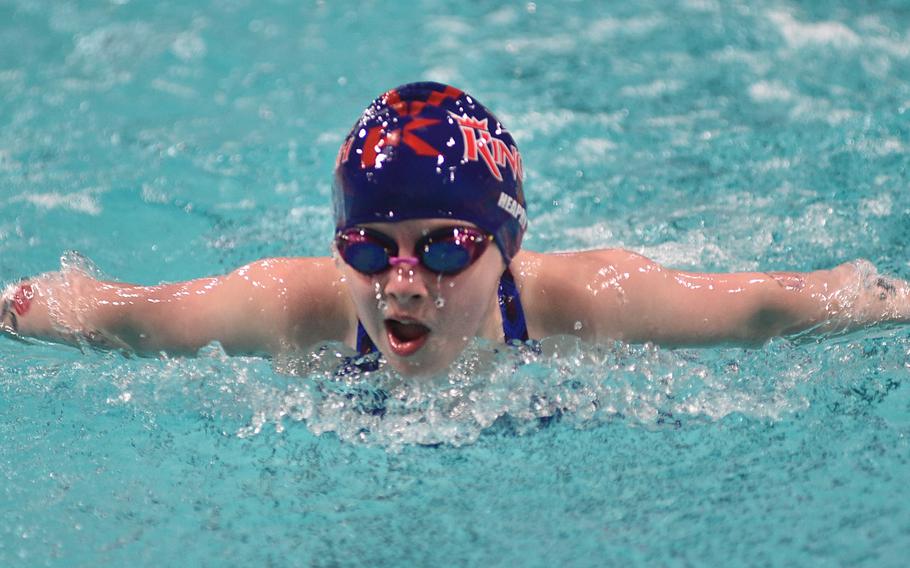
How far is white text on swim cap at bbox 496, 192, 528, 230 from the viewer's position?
270 cm

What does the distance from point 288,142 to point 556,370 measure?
108 inches

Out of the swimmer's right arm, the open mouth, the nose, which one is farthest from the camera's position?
the swimmer's right arm

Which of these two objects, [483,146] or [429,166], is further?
[483,146]

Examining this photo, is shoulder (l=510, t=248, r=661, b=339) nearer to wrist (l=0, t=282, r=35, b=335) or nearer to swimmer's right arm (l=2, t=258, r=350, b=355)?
swimmer's right arm (l=2, t=258, r=350, b=355)

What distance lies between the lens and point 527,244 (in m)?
4.41

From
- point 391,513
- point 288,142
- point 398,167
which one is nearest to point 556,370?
point 391,513

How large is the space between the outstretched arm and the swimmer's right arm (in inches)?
27.6

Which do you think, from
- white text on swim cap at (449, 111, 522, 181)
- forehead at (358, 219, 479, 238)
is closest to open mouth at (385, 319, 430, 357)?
forehead at (358, 219, 479, 238)

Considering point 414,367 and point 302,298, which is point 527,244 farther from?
point 414,367

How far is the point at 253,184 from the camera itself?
499 centimetres

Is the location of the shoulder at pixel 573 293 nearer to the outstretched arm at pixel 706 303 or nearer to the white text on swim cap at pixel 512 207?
the outstretched arm at pixel 706 303

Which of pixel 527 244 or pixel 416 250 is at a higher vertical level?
pixel 416 250

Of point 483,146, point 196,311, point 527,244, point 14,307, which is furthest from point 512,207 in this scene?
point 527,244

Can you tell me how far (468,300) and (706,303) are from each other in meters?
0.77
